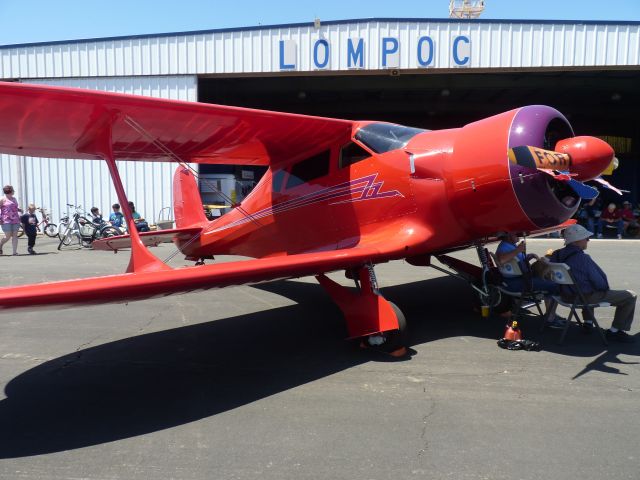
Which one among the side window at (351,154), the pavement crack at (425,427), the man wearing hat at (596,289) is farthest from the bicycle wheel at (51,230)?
the man wearing hat at (596,289)

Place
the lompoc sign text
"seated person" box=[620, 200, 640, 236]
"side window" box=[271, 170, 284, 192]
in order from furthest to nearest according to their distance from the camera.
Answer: "seated person" box=[620, 200, 640, 236] < the lompoc sign text < "side window" box=[271, 170, 284, 192]

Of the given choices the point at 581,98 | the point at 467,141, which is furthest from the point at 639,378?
the point at 581,98

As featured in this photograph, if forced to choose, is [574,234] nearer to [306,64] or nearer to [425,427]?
[425,427]

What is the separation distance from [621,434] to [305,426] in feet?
6.88

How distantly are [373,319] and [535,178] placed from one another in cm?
196

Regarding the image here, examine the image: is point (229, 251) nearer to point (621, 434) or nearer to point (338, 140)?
point (338, 140)

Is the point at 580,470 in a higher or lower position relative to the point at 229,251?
lower

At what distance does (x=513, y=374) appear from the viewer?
392cm

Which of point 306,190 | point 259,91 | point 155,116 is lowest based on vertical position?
point 306,190

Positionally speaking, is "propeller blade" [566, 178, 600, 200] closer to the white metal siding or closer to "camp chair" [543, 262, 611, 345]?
"camp chair" [543, 262, 611, 345]

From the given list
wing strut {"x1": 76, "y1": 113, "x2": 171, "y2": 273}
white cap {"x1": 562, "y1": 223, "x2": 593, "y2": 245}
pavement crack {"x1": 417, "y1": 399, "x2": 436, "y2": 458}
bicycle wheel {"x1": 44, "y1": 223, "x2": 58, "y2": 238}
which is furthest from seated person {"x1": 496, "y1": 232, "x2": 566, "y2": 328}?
bicycle wheel {"x1": 44, "y1": 223, "x2": 58, "y2": 238}

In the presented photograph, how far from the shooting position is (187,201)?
28.2ft

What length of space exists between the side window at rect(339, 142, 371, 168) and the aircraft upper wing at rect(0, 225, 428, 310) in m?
1.11

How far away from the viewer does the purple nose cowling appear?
12.8ft
